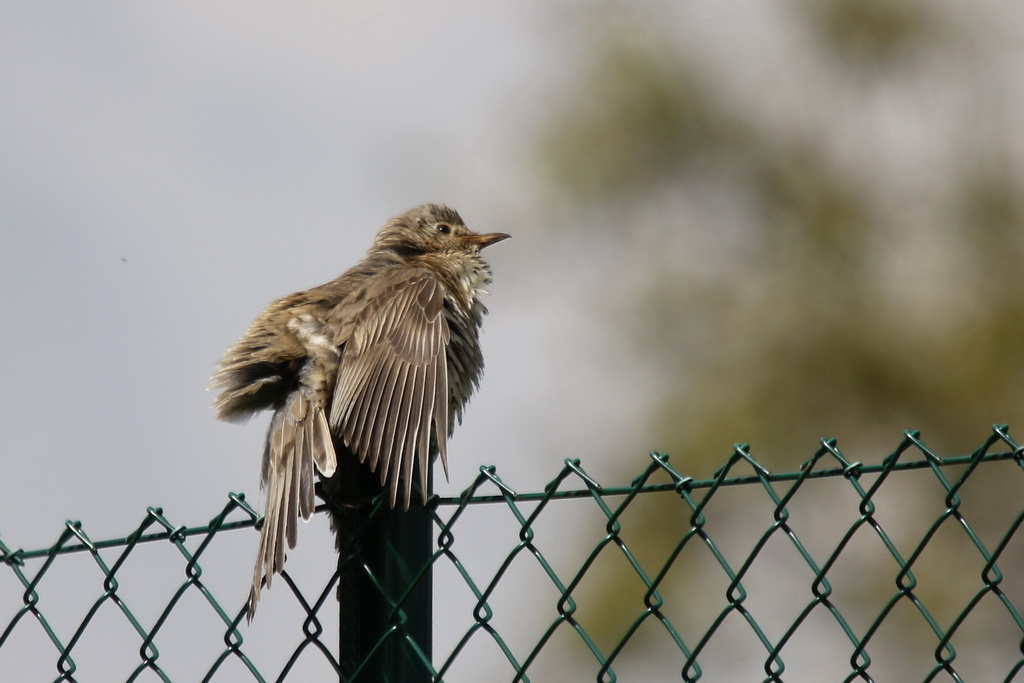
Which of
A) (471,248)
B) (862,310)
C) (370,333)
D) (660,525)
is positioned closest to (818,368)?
(862,310)

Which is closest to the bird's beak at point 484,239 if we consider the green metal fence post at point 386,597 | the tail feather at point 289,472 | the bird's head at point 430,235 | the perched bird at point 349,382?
the bird's head at point 430,235

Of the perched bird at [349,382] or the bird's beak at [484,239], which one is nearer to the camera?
the perched bird at [349,382]

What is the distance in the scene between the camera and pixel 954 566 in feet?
47.0

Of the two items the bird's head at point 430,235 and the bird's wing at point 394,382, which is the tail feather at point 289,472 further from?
the bird's head at point 430,235

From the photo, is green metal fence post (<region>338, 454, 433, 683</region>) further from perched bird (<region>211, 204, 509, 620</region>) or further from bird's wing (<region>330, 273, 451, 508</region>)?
bird's wing (<region>330, 273, 451, 508</region>)

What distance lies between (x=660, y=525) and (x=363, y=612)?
415 inches

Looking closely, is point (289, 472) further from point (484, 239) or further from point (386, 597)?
point (484, 239)

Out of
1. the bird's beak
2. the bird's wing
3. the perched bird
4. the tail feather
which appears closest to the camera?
the tail feather

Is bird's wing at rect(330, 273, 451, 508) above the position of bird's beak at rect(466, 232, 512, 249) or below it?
below

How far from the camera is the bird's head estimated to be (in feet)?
23.5

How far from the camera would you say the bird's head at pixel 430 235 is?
282 inches

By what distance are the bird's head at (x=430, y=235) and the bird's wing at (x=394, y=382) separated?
178 centimetres

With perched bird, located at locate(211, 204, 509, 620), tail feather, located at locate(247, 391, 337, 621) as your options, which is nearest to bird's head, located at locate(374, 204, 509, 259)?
perched bird, located at locate(211, 204, 509, 620)

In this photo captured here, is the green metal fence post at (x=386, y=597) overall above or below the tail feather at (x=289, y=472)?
below
